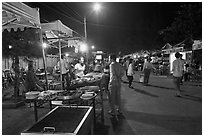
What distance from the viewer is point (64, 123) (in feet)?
9.42

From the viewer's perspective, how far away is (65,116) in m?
3.20

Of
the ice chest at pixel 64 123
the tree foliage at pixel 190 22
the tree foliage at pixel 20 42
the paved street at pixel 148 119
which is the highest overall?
the tree foliage at pixel 190 22

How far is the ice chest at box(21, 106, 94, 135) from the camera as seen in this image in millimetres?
2521

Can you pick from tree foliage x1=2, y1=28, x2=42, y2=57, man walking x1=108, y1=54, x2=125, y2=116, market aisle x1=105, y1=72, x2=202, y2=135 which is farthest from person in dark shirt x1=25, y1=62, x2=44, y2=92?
tree foliage x1=2, y1=28, x2=42, y2=57

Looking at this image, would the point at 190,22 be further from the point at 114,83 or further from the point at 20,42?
the point at 20,42

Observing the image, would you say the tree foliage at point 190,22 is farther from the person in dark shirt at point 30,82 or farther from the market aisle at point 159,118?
the person in dark shirt at point 30,82

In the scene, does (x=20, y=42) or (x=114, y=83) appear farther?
(x=20, y=42)

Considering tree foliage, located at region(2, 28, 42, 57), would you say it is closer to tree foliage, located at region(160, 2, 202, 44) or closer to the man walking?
the man walking

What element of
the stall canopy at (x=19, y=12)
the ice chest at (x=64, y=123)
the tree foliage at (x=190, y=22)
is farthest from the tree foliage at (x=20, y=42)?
the tree foliage at (x=190, y=22)

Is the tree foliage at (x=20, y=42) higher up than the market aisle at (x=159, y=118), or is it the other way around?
the tree foliage at (x=20, y=42)

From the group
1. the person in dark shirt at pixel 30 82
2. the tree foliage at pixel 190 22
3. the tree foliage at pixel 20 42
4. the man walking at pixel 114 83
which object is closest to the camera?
the man walking at pixel 114 83

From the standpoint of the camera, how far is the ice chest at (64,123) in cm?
252

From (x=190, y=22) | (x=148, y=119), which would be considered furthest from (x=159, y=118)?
(x=190, y=22)

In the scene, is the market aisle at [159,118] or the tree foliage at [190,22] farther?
the tree foliage at [190,22]
